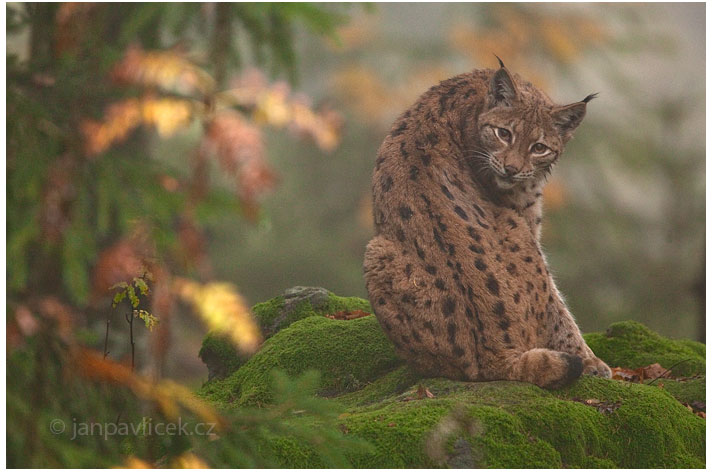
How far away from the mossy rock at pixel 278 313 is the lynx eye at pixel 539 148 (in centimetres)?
239

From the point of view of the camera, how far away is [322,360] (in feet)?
18.1

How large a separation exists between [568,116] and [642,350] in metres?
2.49

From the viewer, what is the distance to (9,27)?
3.09 metres

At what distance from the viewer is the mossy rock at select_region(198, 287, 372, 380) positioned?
20.3 ft

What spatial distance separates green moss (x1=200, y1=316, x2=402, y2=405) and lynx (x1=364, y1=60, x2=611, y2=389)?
2.01ft

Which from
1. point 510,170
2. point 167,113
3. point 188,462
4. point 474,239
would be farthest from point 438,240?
point 167,113

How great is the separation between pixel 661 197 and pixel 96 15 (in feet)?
35.4

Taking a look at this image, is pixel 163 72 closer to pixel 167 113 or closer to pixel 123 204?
pixel 167 113

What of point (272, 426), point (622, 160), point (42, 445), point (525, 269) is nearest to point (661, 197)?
point (622, 160)

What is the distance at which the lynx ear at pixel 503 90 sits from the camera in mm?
5020

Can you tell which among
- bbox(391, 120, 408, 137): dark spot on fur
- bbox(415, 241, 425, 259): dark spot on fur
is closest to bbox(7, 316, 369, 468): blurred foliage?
bbox(415, 241, 425, 259): dark spot on fur

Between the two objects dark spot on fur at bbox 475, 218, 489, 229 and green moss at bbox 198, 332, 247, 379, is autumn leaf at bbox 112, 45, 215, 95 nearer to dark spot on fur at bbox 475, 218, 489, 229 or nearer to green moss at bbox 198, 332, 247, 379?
dark spot on fur at bbox 475, 218, 489, 229

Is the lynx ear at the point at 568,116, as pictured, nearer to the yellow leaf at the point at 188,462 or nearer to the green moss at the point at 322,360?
the green moss at the point at 322,360

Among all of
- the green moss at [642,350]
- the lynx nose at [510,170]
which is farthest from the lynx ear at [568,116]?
the green moss at [642,350]
